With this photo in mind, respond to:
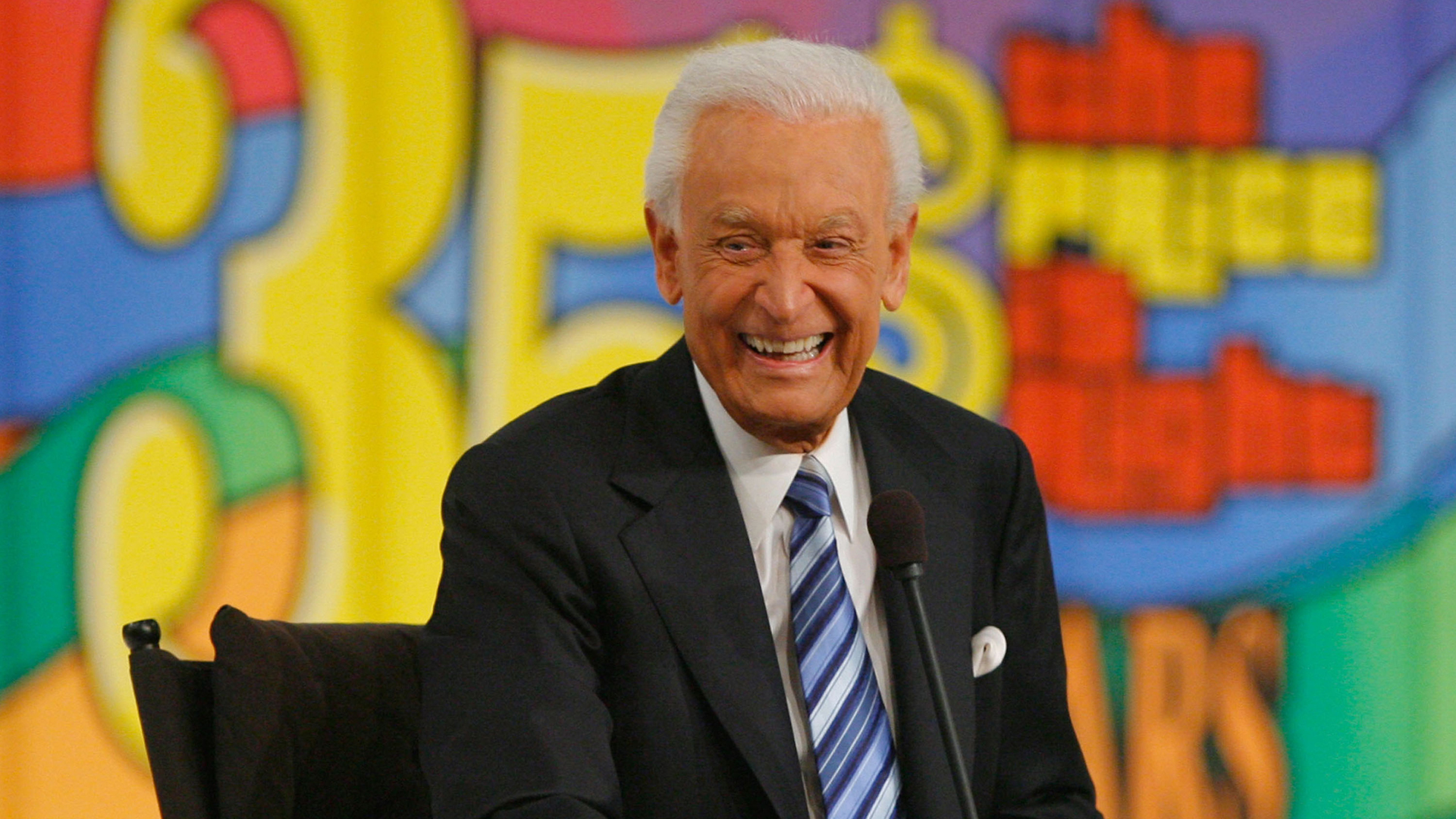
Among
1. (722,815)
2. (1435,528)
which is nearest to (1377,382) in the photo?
(1435,528)

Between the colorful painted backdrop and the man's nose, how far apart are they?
168 centimetres

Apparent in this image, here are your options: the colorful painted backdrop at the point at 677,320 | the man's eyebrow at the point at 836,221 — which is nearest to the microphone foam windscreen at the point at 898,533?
the man's eyebrow at the point at 836,221

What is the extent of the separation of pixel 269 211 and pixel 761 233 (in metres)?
1.80

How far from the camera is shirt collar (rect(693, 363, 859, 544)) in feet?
4.50

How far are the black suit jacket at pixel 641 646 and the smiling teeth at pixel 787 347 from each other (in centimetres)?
10

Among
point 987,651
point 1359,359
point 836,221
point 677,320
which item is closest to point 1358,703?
point 1359,359

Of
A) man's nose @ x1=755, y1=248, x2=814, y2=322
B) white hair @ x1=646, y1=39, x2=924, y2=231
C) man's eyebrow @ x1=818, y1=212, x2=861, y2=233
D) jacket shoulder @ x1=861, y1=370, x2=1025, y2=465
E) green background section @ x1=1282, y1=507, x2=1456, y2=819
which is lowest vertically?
green background section @ x1=1282, y1=507, x2=1456, y2=819

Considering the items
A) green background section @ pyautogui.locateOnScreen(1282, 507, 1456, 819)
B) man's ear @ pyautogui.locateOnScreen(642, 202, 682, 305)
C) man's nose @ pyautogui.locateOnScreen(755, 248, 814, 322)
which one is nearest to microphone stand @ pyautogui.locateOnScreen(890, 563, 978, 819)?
man's nose @ pyautogui.locateOnScreen(755, 248, 814, 322)

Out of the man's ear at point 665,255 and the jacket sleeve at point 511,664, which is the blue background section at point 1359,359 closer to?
the man's ear at point 665,255

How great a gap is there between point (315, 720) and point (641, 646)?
290 millimetres

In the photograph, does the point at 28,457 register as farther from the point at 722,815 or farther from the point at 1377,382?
the point at 1377,382

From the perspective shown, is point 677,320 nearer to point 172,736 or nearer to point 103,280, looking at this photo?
point 103,280

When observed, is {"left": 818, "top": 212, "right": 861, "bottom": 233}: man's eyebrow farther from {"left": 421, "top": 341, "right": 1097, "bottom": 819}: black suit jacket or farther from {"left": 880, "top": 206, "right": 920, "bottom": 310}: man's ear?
{"left": 421, "top": 341, "right": 1097, "bottom": 819}: black suit jacket

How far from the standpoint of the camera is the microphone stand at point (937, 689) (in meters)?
1.04
